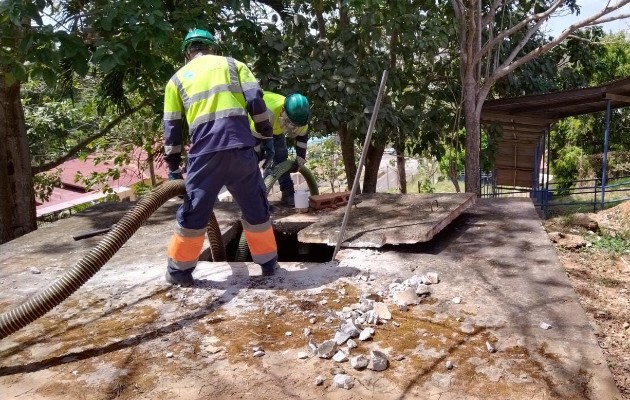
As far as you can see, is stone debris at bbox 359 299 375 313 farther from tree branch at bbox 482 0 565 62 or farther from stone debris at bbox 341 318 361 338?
tree branch at bbox 482 0 565 62

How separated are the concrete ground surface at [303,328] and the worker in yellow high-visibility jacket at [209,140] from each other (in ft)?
1.03

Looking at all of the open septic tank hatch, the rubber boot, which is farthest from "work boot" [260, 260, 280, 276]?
A: the open septic tank hatch

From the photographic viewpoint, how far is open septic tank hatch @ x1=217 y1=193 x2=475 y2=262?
4051 millimetres

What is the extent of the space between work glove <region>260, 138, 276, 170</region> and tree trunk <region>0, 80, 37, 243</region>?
10.9 feet

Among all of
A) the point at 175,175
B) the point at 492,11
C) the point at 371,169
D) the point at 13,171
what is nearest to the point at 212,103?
the point at 175,175

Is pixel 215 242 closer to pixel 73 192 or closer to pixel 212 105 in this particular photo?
pixel 212 105

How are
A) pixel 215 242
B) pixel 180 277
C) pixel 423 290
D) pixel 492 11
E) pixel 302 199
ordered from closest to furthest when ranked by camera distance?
pixel 423 290, pixel 180 277, pixel 215 242, pixel 302 199, pixel 492 11

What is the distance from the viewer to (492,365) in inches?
94.7

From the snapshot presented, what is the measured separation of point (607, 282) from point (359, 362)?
167 inches

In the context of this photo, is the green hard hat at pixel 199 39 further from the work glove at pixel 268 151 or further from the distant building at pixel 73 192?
the distant building at pixel 73 192

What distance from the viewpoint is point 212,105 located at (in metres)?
3.31

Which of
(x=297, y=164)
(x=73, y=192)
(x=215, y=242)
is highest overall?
(x=297, y=164)

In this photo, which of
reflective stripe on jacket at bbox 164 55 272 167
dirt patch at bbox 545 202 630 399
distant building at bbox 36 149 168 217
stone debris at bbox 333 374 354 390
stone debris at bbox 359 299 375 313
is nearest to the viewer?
stone debris at bbox 333 374 354 390

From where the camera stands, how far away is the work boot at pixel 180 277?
140 inches
